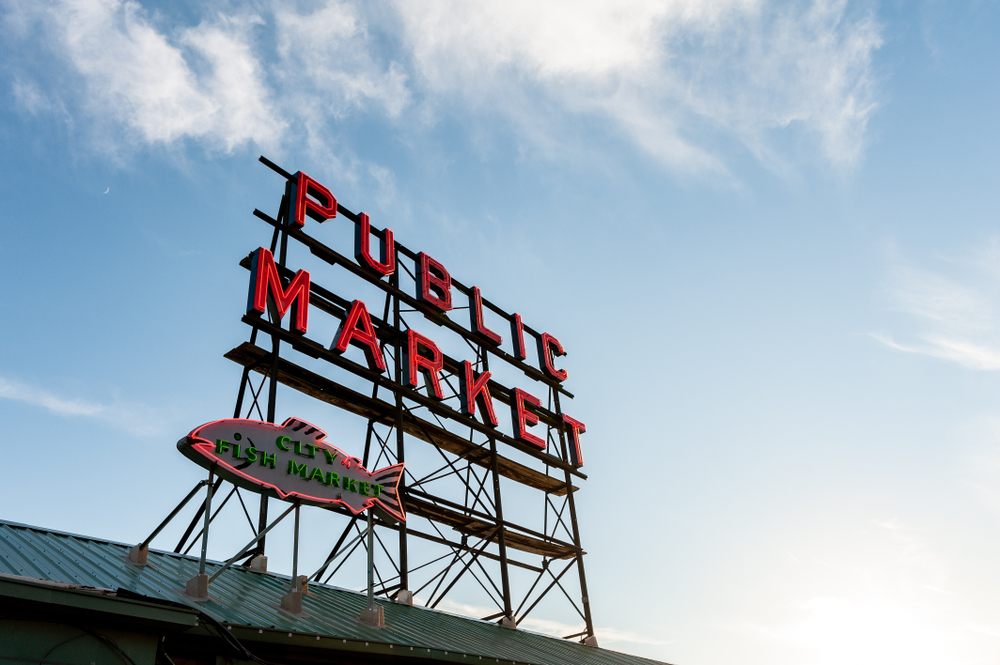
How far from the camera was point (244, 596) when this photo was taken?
1081 cm

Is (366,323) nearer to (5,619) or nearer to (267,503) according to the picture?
(267,503)

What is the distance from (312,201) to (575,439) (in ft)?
38.2

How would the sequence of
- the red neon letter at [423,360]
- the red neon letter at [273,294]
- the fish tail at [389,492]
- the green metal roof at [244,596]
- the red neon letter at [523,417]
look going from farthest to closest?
the red neon letter at [523,417] → the red neon letter at [423,360] → the red neon letter at [273,294] → the fish tail at [389,492] → the green metal roof at [244,596]

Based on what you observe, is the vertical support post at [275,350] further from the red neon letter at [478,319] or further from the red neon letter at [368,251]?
the red neon letter at [478,319]

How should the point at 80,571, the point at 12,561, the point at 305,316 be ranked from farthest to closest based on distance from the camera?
the point at 305,316
the point at 80,571
the point at 12,561

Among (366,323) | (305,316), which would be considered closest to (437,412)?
(366,323)

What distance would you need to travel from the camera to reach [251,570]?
12836 mm

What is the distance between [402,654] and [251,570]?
3910mm

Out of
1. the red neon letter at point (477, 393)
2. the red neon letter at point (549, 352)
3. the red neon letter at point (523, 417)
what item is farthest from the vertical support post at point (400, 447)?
the red neon letter at point (549, 352)

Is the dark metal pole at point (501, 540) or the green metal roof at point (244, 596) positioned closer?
the green metal roof at point (244, 596)

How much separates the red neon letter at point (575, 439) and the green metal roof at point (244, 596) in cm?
944

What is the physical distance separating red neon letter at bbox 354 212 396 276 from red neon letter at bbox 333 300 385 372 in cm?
207

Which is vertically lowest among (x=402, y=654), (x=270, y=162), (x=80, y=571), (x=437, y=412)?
(x=402, y=654)

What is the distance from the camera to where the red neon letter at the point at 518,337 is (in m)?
24.3
